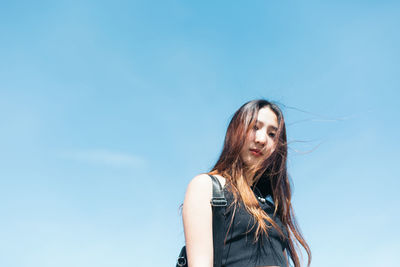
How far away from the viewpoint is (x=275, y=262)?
4305 millimetres

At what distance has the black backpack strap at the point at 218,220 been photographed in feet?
13.3

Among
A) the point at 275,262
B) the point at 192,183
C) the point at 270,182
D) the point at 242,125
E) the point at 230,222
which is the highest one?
the point at 242,125

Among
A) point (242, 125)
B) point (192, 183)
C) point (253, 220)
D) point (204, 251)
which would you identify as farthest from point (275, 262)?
point (242, 125)

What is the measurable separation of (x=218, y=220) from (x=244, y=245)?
0.37 metres

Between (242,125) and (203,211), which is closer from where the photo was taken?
(203,211)

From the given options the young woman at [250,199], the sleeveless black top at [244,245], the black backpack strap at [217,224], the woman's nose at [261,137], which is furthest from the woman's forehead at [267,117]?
the black backpack strap at [217,224]

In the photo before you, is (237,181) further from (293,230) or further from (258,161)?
(293,230)

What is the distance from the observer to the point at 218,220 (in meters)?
4.13

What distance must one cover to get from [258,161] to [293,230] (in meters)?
0.94

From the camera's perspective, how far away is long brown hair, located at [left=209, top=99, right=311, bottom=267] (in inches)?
179

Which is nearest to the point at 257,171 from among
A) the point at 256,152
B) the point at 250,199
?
the point at 256,152

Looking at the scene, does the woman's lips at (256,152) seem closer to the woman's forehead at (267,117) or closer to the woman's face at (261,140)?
the woman's face at (261,140)

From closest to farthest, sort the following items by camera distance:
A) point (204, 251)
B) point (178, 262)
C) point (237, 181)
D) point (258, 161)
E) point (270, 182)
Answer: point (204, 251) < point (178, 262) < point (237, 181) < point (258, 161) < point (270, 182)

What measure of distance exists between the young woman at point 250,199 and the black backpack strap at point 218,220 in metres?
0.06
